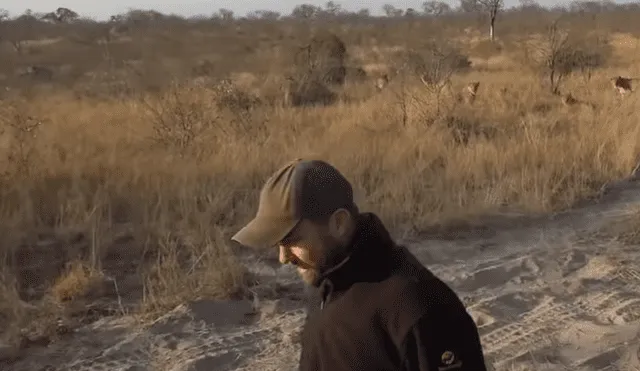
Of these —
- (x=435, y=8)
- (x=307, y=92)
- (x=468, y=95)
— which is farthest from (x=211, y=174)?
(x=435, y=8)

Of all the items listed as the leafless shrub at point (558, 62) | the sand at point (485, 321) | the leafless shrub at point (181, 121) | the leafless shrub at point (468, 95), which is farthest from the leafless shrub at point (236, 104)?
the leafless shrub at point (558, 62)

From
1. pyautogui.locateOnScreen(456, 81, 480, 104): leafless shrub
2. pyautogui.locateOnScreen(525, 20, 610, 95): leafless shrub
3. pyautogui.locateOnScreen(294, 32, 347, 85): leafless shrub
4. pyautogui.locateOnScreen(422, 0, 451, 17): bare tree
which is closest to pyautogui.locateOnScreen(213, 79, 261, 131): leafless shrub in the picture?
pyautogui.locateOnScreen(456, 81, 480, 104): leafless shrub

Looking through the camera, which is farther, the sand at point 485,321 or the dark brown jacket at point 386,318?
the sand at point 485,321

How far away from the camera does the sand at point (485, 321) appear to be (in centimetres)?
437

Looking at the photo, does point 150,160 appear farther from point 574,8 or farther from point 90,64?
point 574,8

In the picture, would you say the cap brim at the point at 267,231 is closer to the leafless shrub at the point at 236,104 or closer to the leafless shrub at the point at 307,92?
the leafless shrub at the point at 236,104

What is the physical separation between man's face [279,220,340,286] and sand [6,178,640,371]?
7.78 ft

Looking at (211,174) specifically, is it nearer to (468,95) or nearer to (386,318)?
(386,318)

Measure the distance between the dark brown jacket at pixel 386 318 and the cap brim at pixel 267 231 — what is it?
0.46 ft

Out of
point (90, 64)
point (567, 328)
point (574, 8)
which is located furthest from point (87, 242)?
point (574, 8)

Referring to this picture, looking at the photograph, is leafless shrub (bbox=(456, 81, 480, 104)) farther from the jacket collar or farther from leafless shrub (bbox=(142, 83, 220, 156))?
the jacket collar

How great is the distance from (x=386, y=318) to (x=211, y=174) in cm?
601

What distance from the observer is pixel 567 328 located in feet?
15.4

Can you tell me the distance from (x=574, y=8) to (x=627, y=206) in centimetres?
10560
